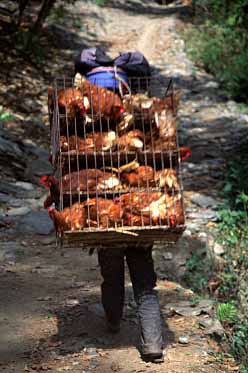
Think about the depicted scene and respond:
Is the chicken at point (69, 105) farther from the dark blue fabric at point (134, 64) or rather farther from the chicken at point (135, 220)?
the chicken at point (135, 220)

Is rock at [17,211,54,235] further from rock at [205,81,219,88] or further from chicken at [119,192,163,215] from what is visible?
rock at [205,81,219,88]

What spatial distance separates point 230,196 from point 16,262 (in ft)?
11.8

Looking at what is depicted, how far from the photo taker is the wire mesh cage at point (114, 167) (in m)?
3.72

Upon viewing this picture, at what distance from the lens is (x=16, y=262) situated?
623 centimetres

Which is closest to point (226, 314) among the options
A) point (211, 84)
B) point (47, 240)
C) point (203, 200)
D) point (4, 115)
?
point (47, 240)

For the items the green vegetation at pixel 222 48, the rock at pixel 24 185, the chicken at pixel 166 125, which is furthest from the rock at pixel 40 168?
the chicken at pixel 166 125

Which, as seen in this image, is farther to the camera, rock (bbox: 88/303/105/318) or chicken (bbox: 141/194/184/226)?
rock (bbox: 88/303/105/318)

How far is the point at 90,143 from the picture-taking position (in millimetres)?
3855

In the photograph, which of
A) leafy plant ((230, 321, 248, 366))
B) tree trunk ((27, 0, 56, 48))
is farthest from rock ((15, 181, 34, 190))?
tree trunk ((27, 0, 56, 48))

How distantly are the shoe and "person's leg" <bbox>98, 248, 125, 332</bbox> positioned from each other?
46 centimetres

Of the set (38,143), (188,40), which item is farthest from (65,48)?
(38,143)

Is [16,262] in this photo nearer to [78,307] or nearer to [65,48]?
[78,307]

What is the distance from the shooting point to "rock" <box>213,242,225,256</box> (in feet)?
24.1

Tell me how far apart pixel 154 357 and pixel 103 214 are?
1002mm
